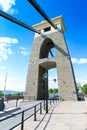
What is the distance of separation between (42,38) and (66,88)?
13595mm

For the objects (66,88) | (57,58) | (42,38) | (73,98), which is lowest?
(73,98)

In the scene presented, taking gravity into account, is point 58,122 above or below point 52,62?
below

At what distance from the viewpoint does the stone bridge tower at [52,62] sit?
27.4m

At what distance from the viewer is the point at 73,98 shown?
2636cm

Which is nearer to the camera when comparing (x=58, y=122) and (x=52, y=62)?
(x=58, y=122)

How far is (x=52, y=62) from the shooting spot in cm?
3194

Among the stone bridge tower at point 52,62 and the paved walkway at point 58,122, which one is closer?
the paved walkway at point 58,122

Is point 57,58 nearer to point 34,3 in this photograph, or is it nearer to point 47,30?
point 47,30

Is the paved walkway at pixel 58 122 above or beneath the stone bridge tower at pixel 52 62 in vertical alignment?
beneath

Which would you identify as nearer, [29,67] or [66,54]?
[66,54]

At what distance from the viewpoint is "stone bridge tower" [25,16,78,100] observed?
27438 millimetres

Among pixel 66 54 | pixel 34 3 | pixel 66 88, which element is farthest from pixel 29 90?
pixel 34 3

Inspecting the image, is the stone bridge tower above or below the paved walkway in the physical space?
above

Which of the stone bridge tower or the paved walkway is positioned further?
the stone bridge tower
